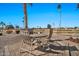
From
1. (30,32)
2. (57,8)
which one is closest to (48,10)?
(57,8)

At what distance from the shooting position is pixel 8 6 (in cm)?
293

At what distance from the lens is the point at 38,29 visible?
2.97 metres

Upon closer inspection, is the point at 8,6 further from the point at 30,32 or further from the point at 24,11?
the point at 30,32

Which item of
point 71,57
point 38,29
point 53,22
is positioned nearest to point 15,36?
point 38,29

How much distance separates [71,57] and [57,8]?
1.88ft

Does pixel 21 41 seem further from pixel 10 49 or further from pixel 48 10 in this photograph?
pixel 48 10

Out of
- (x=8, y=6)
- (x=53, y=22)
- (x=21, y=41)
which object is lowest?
(x=21, y=41)

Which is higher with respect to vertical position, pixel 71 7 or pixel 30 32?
pixel 71 7

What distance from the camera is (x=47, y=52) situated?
2.97 meters

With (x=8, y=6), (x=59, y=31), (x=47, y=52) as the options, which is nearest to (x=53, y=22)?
(x=59, y=31)

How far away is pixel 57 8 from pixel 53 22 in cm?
16

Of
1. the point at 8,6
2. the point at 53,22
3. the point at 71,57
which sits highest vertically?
the point at 8,6

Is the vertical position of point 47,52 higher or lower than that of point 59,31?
lower

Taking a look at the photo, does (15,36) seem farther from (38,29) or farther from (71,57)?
(71,57)
